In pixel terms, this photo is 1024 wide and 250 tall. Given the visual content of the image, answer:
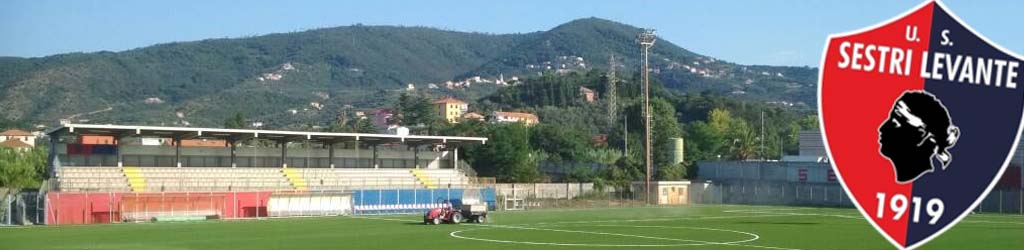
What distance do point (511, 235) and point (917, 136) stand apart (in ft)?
115

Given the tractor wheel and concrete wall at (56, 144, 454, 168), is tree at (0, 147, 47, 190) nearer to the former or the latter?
concrete wall at (56, 144, 454, 168)

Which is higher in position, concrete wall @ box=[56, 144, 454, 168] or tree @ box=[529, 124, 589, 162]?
tree @ box=[529, 124, 589, 162]

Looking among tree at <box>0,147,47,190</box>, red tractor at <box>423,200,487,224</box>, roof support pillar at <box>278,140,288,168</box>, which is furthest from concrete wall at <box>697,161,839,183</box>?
tree at <box>0,147,47,190</box>

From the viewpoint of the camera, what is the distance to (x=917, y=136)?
373 centimetres

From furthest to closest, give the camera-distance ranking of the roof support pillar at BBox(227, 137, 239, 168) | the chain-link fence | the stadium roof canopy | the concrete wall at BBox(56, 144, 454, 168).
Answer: the roof support pillar at BBox(227, 137, 239, 168) < the chain-link fence < the concrete wall at BBox(56, 144, 454, 168) < the stadium roof canopy

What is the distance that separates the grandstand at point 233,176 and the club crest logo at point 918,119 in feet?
169

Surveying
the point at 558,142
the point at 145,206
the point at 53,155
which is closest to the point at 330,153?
the point at 53,155

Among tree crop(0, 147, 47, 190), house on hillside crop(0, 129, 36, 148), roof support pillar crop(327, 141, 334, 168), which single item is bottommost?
tree crop(0, 147, 47, 190)

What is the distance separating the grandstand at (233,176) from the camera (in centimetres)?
5428

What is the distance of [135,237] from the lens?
3778 centimetres

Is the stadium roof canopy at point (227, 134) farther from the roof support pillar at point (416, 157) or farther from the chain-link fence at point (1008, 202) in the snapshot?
the chain-link fence at point (1008, 202)

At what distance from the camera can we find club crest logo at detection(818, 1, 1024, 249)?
3.67m

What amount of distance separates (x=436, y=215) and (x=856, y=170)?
4340 cm

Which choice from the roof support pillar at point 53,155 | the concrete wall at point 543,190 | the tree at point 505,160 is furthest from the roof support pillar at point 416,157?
the roof support pillar at point 53,155
